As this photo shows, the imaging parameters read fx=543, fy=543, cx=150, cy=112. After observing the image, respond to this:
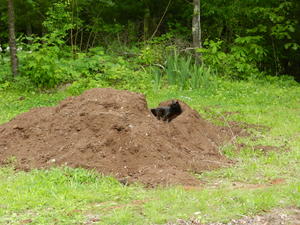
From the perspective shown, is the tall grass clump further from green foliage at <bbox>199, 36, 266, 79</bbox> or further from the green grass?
the green grass

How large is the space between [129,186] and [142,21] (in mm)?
15041

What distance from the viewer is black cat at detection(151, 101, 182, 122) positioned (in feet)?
31.3

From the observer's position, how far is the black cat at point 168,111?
9.55 meters

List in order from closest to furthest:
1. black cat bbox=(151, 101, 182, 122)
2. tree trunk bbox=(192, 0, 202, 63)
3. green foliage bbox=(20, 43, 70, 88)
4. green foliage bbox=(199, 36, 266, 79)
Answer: black cat bbox=(151, 101, 182, 122)
green foliage bbox=(20, 43, 70, 88)
tree trunk bbox=(192, 0, 202, 63)
green foliage bbox=(199, 36, 266, 79)

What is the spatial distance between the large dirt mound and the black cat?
351 mm

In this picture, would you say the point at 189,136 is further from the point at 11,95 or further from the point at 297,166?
the point at 11,95

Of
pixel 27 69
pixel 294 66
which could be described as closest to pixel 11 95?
pixel 27 69

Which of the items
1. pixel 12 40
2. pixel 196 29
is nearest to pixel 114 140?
pixel 12 40

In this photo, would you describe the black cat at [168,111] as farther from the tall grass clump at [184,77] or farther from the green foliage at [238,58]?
the green foliage at [238,58]

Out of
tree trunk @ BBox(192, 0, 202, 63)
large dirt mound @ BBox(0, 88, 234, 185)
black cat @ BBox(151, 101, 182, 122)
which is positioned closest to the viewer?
large dirt mound @ BBox(0, 88, 234, 185)

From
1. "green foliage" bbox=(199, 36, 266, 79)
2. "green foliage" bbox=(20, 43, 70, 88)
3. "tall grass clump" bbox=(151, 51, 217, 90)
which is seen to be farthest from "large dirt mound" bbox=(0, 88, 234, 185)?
"green foliage" bbox=(199, 36, 266, 79)

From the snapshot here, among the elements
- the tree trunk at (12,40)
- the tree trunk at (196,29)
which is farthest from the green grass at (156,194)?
the tree trunk at (12,40)

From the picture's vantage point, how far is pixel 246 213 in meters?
5.59

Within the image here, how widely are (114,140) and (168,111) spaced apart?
2233 mm
